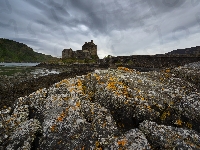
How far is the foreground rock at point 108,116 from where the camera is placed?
380 cm

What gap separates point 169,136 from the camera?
3.75 m

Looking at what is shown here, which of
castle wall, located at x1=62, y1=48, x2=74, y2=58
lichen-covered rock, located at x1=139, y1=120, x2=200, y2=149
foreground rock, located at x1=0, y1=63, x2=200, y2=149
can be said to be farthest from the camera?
castle wall, located at x1=62, y1=48, x2=74, y2=58

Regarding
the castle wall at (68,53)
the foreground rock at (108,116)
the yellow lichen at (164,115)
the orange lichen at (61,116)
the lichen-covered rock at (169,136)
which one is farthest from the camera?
the castle wall at (68,53)

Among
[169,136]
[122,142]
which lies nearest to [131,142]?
[122,142]

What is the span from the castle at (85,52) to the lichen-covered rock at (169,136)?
9150cm

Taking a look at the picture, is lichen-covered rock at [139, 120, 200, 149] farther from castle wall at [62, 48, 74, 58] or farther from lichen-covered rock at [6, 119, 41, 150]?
castle wall at [62, 48, 74, 58]

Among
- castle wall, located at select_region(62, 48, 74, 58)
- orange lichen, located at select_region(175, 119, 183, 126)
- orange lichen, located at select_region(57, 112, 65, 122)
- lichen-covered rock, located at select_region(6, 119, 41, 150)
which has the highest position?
castle wall, located at select_region(62, 48, 74, 58)

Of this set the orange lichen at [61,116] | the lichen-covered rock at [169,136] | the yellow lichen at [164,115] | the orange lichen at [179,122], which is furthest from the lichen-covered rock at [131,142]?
the orange lichen at [61,116]

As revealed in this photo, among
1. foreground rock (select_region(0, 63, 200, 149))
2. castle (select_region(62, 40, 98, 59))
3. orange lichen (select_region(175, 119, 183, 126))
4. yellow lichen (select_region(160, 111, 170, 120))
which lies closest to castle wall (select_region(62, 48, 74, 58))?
castle (select_region(62, 40, 98, 59))

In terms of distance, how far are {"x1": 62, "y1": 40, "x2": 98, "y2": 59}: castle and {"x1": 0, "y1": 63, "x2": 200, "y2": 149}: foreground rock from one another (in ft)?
295

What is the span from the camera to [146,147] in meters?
3.59

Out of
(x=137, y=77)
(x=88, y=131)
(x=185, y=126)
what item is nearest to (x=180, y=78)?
(x=137, y=77)

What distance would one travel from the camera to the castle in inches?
3762

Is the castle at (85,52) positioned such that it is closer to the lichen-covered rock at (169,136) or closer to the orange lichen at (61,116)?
the orange lichen at (61,116)
